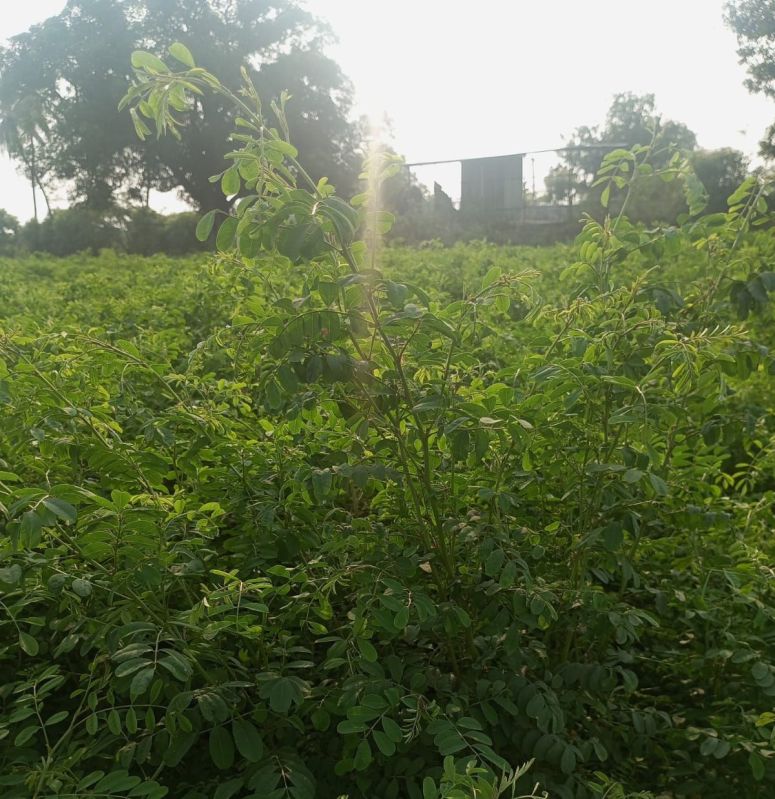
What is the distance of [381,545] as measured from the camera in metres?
2.10

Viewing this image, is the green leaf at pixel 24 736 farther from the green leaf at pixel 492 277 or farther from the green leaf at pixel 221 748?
the green leaf at pixel 492 277

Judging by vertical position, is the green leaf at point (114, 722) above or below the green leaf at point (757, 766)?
above

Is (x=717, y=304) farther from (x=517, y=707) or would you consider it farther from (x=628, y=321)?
(x=517, y=707)

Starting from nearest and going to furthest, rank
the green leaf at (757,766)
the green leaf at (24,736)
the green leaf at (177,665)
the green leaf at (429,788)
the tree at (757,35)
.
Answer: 1. the green leaf at (429,788)
2. the green leaf at (177,665)
3. the green leaf at (24,736)
4. the green leaf at (757,766)
5. the tree at (757,35)

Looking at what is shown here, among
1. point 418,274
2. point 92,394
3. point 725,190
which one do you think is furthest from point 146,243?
point 92,394

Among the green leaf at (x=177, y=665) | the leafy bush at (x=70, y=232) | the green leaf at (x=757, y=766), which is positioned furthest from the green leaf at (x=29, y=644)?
the leafy bush at (x=70, y=232)

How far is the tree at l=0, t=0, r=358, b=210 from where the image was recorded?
28766mm

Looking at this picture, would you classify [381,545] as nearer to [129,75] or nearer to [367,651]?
[367,651]

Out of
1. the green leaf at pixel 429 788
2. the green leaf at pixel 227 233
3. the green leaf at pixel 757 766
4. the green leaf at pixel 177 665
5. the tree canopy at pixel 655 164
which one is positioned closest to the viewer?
the green leaf at pixel 429 788

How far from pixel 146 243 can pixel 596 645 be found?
29743 mm

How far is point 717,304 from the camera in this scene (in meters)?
2.43

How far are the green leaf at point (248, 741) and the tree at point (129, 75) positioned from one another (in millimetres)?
27373

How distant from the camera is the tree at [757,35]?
2777 centimetres

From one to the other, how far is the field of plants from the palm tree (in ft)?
103
